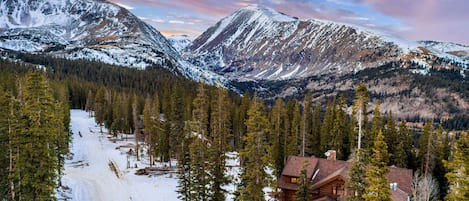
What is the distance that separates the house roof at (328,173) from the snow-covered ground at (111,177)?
26.2 ft

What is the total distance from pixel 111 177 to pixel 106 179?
1622 millimetres

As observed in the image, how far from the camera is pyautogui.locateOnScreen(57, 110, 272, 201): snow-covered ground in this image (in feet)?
175

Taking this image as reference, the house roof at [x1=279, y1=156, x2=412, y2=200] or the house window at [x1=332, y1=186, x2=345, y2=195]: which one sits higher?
the house roof at [x1=279, y1=156, x2=412, y2=200]

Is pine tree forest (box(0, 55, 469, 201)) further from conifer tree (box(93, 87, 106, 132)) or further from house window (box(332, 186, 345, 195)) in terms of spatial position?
conifer tree (box(93, 87, 106, 132))

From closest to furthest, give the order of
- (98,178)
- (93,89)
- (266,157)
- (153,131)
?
(266,157), (98,178), (153,131), (93,89)

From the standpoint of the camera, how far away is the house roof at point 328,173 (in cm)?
4478

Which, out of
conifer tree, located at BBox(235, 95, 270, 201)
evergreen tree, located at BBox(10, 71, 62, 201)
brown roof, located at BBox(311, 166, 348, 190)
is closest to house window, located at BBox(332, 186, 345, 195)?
brown roof, located at BBox(311, 166, 348, 190)

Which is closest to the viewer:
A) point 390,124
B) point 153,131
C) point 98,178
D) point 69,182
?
point 69,182

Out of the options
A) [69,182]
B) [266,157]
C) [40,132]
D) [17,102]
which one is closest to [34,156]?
[40,132]

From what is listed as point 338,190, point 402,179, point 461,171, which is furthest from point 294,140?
point 461,171

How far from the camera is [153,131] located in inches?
2950

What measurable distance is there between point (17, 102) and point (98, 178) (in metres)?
33.8

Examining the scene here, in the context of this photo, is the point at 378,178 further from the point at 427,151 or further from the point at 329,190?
the point at 427,151

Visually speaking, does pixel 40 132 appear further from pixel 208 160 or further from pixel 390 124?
pixel 390 124
